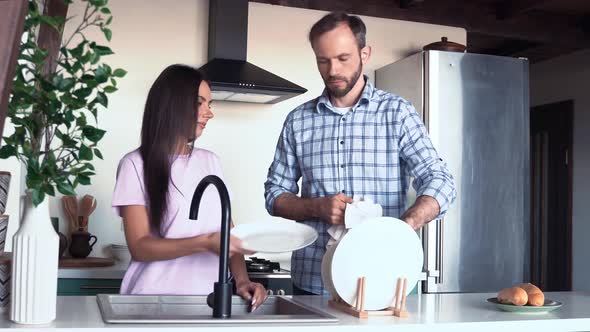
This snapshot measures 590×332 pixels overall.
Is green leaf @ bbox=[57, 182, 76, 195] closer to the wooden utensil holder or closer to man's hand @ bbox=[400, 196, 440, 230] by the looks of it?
the wooden utensil holder

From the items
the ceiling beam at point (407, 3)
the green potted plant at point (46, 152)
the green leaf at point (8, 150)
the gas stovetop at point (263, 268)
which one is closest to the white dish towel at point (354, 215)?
the green potted plant at point (46, 152)

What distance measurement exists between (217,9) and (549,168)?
3.36 meters

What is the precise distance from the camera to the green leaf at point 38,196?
1.41 m

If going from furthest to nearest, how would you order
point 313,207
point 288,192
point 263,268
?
1. point 263,268
2. point 288,192
3. point 313,207

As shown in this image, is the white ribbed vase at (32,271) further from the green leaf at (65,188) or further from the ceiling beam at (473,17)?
the ceiling beam at (473,17)

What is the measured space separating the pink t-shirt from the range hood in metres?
1.66

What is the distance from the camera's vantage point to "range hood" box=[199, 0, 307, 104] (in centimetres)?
364

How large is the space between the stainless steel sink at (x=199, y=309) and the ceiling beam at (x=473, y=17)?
109 inches

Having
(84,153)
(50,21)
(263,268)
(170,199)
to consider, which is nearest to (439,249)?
(263,268)

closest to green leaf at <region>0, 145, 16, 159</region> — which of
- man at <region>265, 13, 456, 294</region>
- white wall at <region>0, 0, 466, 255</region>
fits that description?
man at <region>265, 13, 456, 294</region>

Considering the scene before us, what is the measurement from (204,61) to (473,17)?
1851 mm

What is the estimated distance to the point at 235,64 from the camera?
382cm

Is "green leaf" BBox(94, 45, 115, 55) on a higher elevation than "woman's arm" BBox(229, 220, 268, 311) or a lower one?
higher

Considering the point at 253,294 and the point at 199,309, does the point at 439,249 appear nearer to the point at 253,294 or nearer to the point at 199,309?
the point at 253,294
